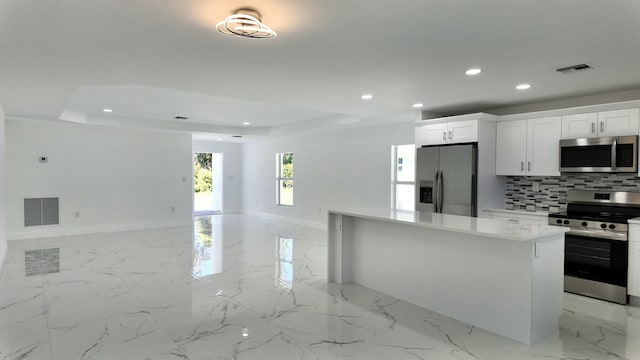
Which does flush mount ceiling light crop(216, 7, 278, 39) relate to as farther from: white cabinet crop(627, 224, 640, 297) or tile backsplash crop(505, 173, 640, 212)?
tile backsplash crop(505, 173, 640, 212)

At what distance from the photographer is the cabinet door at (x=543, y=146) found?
4664 millimetres

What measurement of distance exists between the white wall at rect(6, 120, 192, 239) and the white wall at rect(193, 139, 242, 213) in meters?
2.29

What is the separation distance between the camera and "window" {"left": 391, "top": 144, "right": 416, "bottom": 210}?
284 inches

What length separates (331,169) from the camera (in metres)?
8.66

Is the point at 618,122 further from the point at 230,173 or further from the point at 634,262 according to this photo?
the point at 230,173

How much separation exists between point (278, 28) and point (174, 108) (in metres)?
4.61

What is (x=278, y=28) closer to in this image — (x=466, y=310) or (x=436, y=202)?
(x=466, y=310)

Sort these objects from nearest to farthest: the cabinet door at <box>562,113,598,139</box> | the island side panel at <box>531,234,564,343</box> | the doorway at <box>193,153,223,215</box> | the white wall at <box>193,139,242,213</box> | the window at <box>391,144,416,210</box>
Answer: the island side panel at <box>531,234,564,343</box> < the cabinet door at <box>562,113,598,139</box> < the window at <box>391,144,416,210</box> < the white wall at <box>193,139,242,213</box> < the doorway at <box>193,153,223,215</box>

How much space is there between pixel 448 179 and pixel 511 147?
2.88 feet

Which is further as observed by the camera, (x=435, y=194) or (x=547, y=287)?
(x=435, y=194)

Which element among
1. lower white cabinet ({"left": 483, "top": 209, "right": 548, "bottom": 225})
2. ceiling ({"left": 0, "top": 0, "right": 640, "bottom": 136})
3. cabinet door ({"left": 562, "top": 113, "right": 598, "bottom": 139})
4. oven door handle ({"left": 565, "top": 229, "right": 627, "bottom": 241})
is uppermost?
ceiling ({"left": 0, "top": 0, "right": 640, "bottom": 136})

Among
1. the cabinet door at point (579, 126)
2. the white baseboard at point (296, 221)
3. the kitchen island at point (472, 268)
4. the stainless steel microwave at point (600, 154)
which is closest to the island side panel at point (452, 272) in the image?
the kitchen island at point (472, 268)

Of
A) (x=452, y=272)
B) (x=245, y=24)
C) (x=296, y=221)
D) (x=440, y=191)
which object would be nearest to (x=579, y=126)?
(x=440, y=191)

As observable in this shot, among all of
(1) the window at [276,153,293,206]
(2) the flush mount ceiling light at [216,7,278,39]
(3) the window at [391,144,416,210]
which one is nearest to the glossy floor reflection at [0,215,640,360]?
(2) the flush mount ceiling light at [216,7,278,39]
